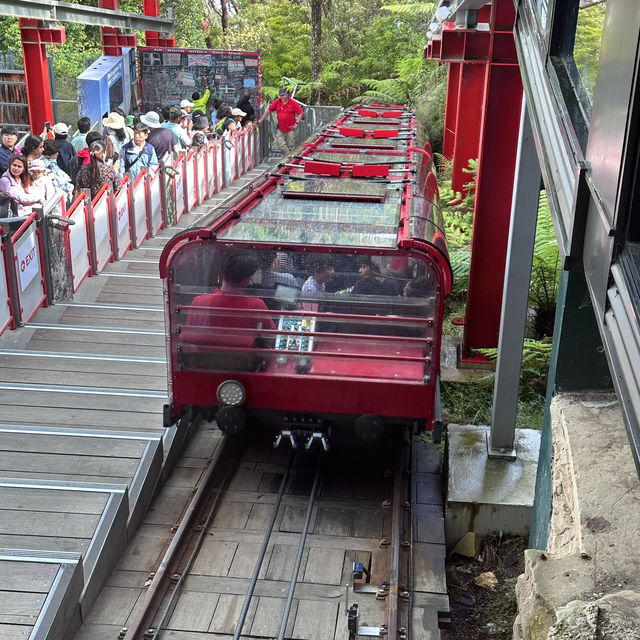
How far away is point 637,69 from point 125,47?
22.6 meters

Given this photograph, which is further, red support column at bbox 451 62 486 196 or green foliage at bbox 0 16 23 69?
green foliage at bbox 0 16 23 69

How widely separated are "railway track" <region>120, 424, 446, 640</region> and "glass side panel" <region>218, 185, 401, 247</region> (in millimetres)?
2084

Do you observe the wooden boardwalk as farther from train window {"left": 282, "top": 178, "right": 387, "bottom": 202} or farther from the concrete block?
train window {"left": 282, "top": 178, "right": 387, "bottom": 202}

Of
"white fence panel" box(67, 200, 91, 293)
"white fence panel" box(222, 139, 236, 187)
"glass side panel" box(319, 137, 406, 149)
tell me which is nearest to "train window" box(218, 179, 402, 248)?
"glass side panel" box(319, 137, 406, 149)

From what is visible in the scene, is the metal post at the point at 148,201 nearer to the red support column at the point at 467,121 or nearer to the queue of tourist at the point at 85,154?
the queue of tourist at the point at 85,154

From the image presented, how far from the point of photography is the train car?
6180 millimetres

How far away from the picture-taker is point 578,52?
12.3 feet

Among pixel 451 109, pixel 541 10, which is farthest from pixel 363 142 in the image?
pixel 451 109

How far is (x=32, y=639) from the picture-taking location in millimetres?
4461

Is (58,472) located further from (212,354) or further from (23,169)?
(23,169)

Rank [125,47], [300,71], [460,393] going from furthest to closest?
[300,71], [125,47], [460,393]

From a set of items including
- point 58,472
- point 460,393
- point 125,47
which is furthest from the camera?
point 125,47

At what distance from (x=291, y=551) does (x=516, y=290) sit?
278cm

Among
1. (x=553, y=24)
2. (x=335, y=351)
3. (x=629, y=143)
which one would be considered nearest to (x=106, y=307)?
(x=335, y=351)
